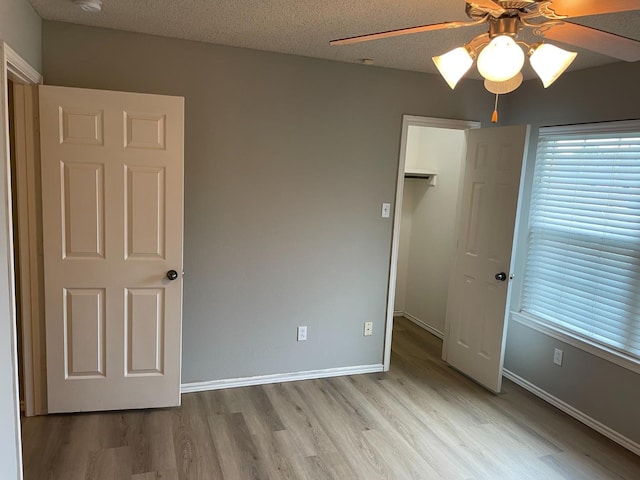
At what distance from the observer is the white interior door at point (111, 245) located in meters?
A: 2.63

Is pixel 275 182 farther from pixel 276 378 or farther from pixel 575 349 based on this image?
pixel 575 349

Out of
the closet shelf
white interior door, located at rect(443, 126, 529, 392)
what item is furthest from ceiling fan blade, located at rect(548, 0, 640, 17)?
the closet shelf

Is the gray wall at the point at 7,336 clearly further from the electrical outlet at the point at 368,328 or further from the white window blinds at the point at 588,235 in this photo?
the white window blinds at the point at 588,235

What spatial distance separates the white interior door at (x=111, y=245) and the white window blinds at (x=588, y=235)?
2599 millimetres

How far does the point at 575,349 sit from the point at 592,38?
229cm

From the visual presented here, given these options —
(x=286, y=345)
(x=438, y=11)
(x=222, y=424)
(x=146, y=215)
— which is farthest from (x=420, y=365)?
(x=438, y=11)

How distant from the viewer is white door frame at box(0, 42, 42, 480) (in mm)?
1880

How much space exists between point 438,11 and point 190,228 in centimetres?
197

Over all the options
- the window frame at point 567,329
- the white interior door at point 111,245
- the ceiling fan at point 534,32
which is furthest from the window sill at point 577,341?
the white interior door at point 111,245

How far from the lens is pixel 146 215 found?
2777 millimetres

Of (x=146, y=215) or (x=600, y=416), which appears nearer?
(x=146, y=215)

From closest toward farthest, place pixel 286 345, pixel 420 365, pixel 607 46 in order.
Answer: pixel 607 46 → pixel 286 345 → pixel 420 365

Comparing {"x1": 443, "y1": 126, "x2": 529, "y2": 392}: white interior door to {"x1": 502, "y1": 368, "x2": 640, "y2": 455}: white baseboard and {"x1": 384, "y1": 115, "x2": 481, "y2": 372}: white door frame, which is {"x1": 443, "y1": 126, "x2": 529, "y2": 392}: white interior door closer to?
{"x1": 384, "y1": 115, "x2": 481, "y2": 372}: white door frame

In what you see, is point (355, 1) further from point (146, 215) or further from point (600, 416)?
point (600, 416)
